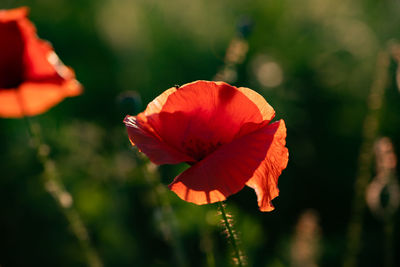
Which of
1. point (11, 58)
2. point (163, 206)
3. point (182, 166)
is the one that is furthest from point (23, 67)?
point (182, 166)

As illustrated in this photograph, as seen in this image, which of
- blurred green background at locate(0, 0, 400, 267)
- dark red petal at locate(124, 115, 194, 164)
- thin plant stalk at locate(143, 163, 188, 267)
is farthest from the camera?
blurred green background at locate(0, 0, 400, 267)

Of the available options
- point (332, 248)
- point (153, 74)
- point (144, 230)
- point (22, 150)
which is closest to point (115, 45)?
point (153, 74)

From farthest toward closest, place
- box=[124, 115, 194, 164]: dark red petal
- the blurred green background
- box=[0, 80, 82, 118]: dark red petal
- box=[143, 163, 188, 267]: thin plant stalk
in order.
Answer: the blurred green background → box=[0, 80, 82, 118]: dark red petal → box=[143, 163, 188, 267]: thin plant stalk → box=[124, 115, 194, 164]: dark red petal

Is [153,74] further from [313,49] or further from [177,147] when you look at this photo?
[177,147]

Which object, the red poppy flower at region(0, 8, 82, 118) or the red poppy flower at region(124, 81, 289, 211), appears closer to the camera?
the red poppy flower at region(124, 81, 289, 211)

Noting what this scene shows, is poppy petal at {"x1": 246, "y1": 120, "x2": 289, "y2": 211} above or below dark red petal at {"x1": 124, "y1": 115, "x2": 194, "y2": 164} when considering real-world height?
below

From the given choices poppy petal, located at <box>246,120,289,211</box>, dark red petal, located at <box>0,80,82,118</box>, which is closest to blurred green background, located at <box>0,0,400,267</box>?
dark red petal, located at <box>0,80,82,118</box>

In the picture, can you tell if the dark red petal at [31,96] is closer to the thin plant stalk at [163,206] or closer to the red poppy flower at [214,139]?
the thin plant stalk at [163,206]

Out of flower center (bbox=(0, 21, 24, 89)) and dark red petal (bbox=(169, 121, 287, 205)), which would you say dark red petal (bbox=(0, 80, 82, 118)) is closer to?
flower center (bbox=(0, 21, 24, 89))

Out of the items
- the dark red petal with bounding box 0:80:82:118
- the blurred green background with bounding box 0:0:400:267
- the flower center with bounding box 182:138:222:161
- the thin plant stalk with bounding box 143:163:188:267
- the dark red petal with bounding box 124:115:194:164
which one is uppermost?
the dark red petal with bounding box 124:115:194:164
